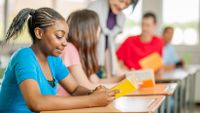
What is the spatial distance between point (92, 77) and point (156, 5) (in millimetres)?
4442

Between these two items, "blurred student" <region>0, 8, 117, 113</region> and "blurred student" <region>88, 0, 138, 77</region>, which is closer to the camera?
"blurred student" <region>0, 8, 117, 113</region>

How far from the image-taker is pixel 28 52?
7.47 feet

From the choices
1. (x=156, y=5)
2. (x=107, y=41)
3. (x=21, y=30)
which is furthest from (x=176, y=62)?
(x=21, y=30)

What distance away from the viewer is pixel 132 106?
7.85ft

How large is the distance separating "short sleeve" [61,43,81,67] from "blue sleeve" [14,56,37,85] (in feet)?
2.39

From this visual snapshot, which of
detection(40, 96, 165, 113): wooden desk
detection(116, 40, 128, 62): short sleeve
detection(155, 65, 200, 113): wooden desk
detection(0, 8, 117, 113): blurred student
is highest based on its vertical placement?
detection(0, 8, 117, 113): blurred student

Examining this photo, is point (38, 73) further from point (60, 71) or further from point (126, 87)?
point (126, 87)

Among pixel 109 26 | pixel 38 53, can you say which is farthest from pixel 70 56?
pixel 109 26

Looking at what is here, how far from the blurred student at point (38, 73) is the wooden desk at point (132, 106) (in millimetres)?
43

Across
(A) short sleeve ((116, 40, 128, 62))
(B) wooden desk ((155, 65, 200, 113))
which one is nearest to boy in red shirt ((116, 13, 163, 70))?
(A) short sleeve ((116, 40, 128, 62))

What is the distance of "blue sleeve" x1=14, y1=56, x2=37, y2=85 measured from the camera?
6.99 ft

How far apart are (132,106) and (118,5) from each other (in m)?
1.53

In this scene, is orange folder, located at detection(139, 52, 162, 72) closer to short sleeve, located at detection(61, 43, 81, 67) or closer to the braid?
short sleeve, located at detection(61, 43, 81, 67)

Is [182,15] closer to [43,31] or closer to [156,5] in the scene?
[156,5]
